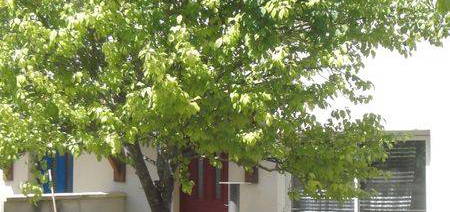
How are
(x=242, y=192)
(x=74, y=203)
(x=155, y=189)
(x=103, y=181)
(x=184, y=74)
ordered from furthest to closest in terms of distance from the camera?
1. (x=103, y=181)
2. (x=74, y=203)
3. (x=242, y=192)
4. (x=155, y=189)
5. (x=184, y=74)

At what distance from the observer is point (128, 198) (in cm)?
1378

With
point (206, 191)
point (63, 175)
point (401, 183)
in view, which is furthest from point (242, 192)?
point (63, 175)

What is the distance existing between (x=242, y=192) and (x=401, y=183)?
8.22ft

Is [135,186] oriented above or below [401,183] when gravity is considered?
below

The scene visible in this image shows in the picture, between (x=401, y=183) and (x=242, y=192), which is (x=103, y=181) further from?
(x=401, y=183)

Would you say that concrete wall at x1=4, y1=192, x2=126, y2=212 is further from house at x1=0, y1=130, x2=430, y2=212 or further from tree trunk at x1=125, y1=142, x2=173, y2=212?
tree trunk at x1=125, y1=142, x2=173, y2=212

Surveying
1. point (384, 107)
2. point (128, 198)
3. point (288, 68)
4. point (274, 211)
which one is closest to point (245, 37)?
point (288, 68)

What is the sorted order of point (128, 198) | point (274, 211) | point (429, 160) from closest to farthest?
1. point (429, 160)
2. point (274, 211)
3. point (128, 198)

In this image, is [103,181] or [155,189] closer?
[155,189]

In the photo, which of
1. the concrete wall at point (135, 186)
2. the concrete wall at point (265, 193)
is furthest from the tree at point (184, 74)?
the concrete wall at point (265, 193)

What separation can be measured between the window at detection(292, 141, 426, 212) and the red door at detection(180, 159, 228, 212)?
2633 mm

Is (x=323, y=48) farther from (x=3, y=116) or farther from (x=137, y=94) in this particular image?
(x=3, y=116)

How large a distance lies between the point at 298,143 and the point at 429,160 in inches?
129

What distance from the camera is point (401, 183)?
10.7 meters
